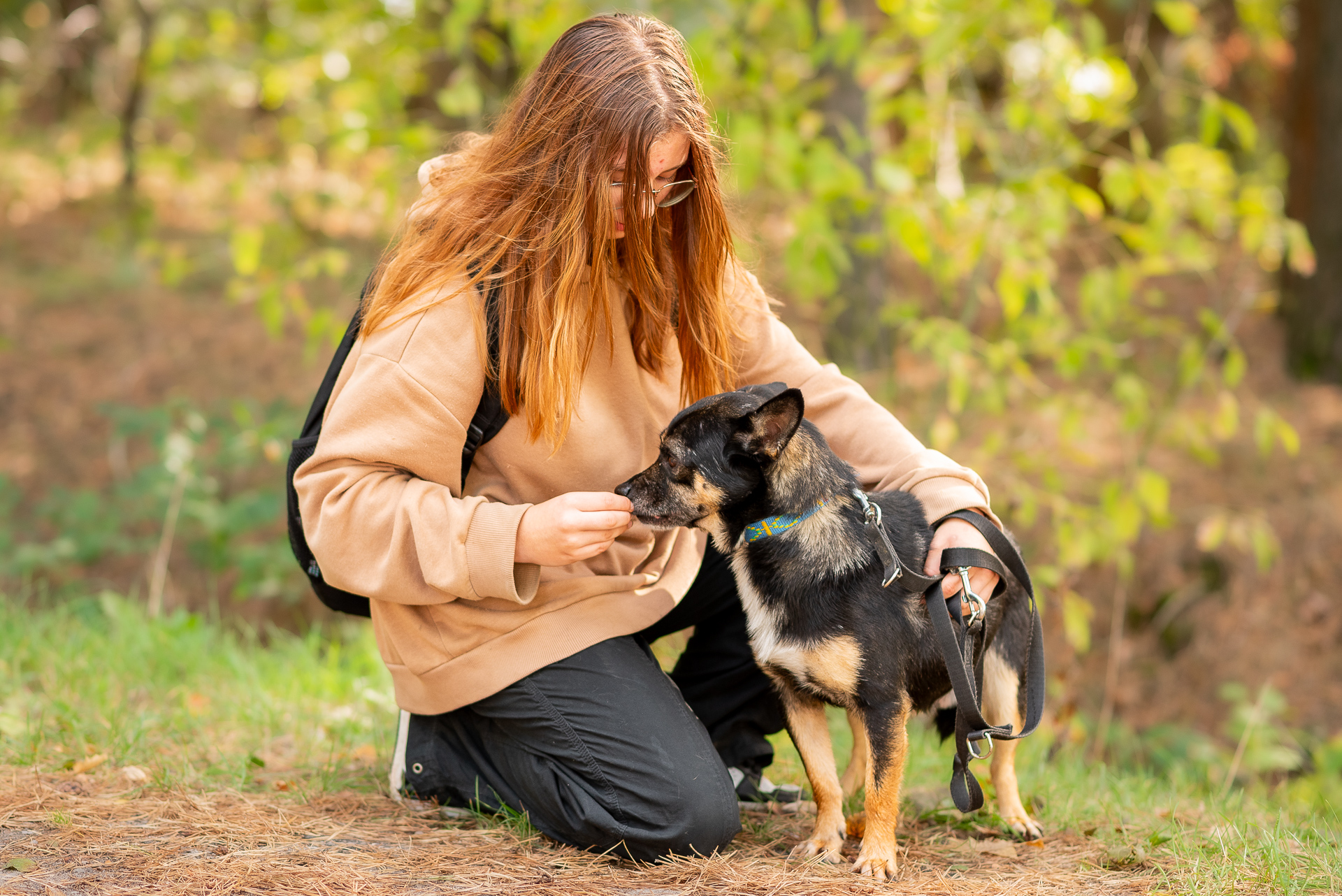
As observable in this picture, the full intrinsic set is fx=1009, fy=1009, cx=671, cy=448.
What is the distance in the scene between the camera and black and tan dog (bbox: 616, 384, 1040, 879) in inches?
108

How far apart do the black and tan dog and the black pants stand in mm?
329

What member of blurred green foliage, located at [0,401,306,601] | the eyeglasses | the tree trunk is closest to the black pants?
the eyeglasses

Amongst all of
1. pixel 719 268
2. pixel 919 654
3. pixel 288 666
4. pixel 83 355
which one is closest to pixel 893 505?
pixel 919 654

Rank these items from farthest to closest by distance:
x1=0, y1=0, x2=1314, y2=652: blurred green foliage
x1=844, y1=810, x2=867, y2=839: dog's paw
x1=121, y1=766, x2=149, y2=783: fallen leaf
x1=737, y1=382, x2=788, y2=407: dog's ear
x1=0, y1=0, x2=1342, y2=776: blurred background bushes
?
x1=0, y1=0, x2=1342, y2=776: blurred background bushes, x1=0, y1=0, x2=1314, y2=652: blurred green foliage, x1=121, y1=766, x2=149, y2=783: fallen leaf, x1=844, y1=810, x2=867, y2=839: dog's paw, x1=737, y1=382, x2=788, y2=407: dog's ear

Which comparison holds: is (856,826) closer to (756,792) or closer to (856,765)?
(856,765)

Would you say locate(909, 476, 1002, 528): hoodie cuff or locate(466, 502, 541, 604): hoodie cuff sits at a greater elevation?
locate(909, 476, 1002, 528): hoodie cuff

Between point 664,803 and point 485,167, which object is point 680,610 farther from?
point 485,167

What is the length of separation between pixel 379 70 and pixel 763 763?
4373mm

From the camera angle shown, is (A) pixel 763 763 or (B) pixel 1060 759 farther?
(B) pixel 1060 759

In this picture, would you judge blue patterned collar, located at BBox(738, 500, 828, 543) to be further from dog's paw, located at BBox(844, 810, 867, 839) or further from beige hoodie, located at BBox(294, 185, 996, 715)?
dog's paw, located at BBox(844, 810, 867, 839)

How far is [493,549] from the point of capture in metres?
2.68

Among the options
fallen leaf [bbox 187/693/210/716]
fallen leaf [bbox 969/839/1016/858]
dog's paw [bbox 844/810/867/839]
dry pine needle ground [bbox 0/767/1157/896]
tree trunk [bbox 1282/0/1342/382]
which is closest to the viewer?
dry pine needle ground [bbox 0/767/1157/896]

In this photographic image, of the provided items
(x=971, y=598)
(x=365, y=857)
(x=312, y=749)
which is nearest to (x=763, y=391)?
(x=971, y=598)

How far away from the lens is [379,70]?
570 cm
